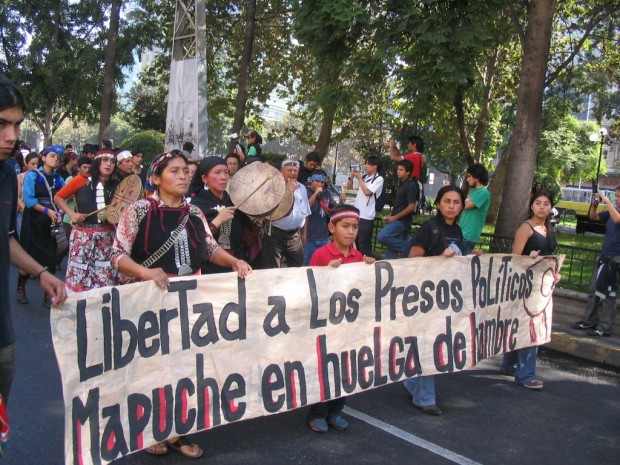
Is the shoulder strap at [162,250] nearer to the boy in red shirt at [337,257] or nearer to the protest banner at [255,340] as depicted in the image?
the protest banner at [255,340]

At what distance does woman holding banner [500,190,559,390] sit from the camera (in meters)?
5.56

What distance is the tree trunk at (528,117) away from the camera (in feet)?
29.0

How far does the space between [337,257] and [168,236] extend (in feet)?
4.37

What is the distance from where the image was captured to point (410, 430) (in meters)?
4.47

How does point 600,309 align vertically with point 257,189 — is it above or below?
below

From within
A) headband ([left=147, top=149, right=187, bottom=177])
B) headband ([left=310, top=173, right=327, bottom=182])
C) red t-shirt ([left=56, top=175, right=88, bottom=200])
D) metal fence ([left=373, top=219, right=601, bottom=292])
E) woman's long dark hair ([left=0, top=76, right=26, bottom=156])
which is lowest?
metal fence ([left=373, top=219, right=601, bottom=292])

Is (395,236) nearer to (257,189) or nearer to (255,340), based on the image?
(257,189)

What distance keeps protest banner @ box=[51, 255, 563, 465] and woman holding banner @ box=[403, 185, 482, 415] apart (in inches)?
5.5

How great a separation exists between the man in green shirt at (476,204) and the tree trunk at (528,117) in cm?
194

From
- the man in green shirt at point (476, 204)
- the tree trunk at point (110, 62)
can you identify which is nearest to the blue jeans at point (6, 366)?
the man in green shirt at point (476, 204)

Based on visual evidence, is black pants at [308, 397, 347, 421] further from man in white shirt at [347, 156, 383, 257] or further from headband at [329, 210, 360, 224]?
man in white shirt at [347, 156, 383, 257]

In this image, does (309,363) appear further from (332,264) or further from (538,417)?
(538,417)

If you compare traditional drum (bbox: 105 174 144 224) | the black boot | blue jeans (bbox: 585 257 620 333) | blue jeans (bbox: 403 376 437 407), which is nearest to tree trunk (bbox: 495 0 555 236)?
blue jeans (bbox: 585 257 620 333)

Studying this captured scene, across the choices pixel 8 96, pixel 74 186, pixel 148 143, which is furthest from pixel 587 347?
pixel 148 143
